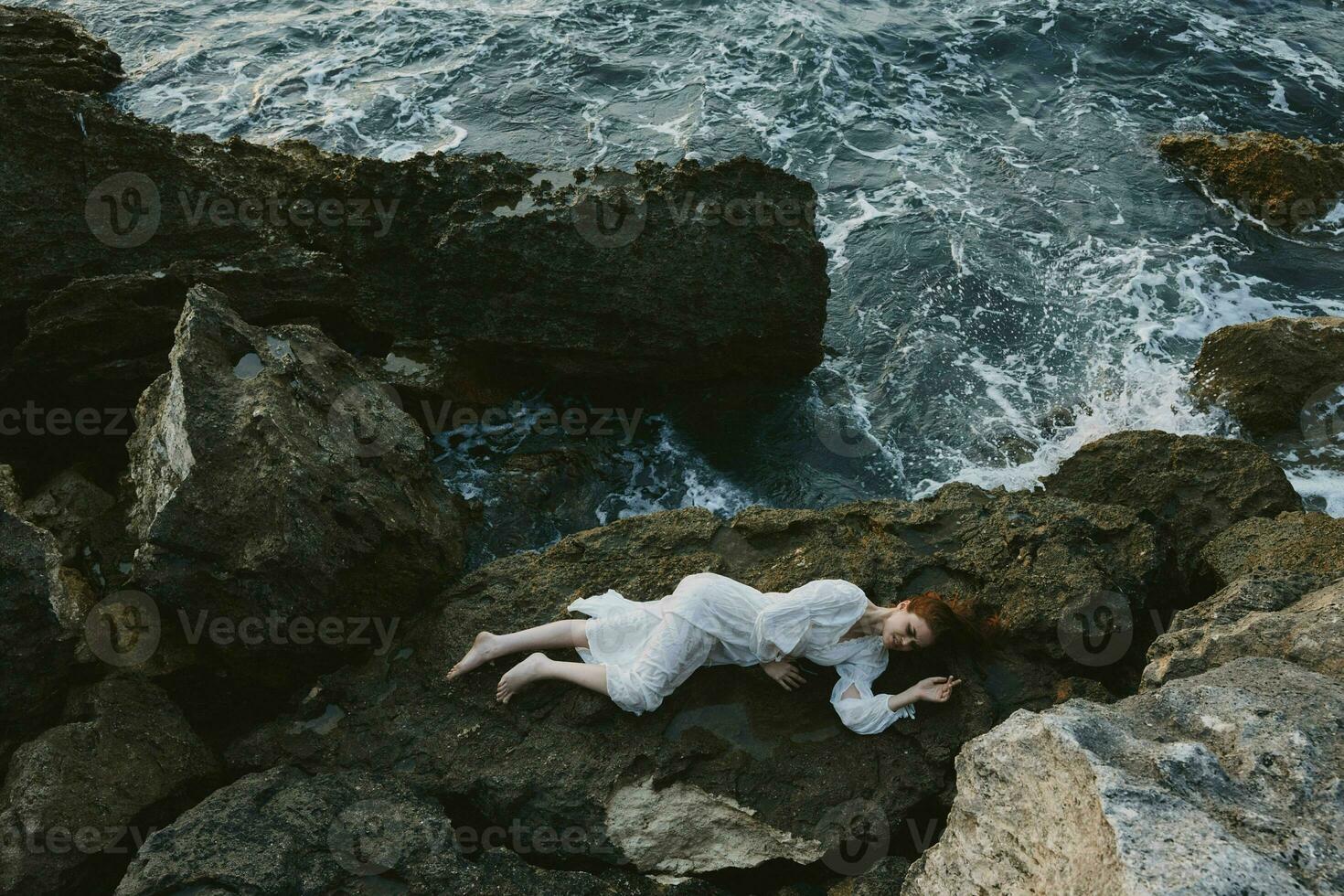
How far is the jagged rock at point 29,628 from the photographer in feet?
19.4

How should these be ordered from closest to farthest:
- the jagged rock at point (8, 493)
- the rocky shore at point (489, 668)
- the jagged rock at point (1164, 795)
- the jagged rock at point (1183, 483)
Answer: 1. the jagged rock at point (1164, 795)
2. the rocky shore at point (489, 668)
3. the jagged rock at point (8, 493)
4. the jagged rock at point (1183, 483)

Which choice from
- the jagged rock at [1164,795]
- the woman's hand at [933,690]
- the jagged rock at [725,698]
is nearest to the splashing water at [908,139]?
Result: the jagged rock at [725,698]

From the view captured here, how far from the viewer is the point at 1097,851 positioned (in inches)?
150

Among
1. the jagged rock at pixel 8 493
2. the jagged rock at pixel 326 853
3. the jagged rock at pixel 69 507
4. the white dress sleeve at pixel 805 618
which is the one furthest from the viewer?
the jagged rock at pixel 69 507

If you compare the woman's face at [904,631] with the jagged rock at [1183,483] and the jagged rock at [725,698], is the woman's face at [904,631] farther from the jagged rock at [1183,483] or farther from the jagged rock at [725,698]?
the jagged rock at [1183,483]

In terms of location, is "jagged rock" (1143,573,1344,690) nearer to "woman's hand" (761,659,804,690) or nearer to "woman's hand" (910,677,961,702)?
"woman's hand" (910,677,961,702)

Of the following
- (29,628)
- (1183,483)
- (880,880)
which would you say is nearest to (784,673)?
(880,880)

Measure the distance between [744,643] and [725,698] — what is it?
0.35 m

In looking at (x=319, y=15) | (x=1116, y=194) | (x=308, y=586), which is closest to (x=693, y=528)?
(x=308, y=586)

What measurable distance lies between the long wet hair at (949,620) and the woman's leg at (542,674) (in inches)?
73.7

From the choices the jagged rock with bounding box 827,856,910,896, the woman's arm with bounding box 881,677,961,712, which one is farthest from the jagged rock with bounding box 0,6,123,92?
the jagged rock with bounding box 827,856,910,896

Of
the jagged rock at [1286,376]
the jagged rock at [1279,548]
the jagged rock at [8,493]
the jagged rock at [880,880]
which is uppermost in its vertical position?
the jagged rock at [8,493]

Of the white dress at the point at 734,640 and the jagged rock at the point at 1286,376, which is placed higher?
the white dress at the point at 734,640

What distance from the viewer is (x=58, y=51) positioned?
14906 mm
